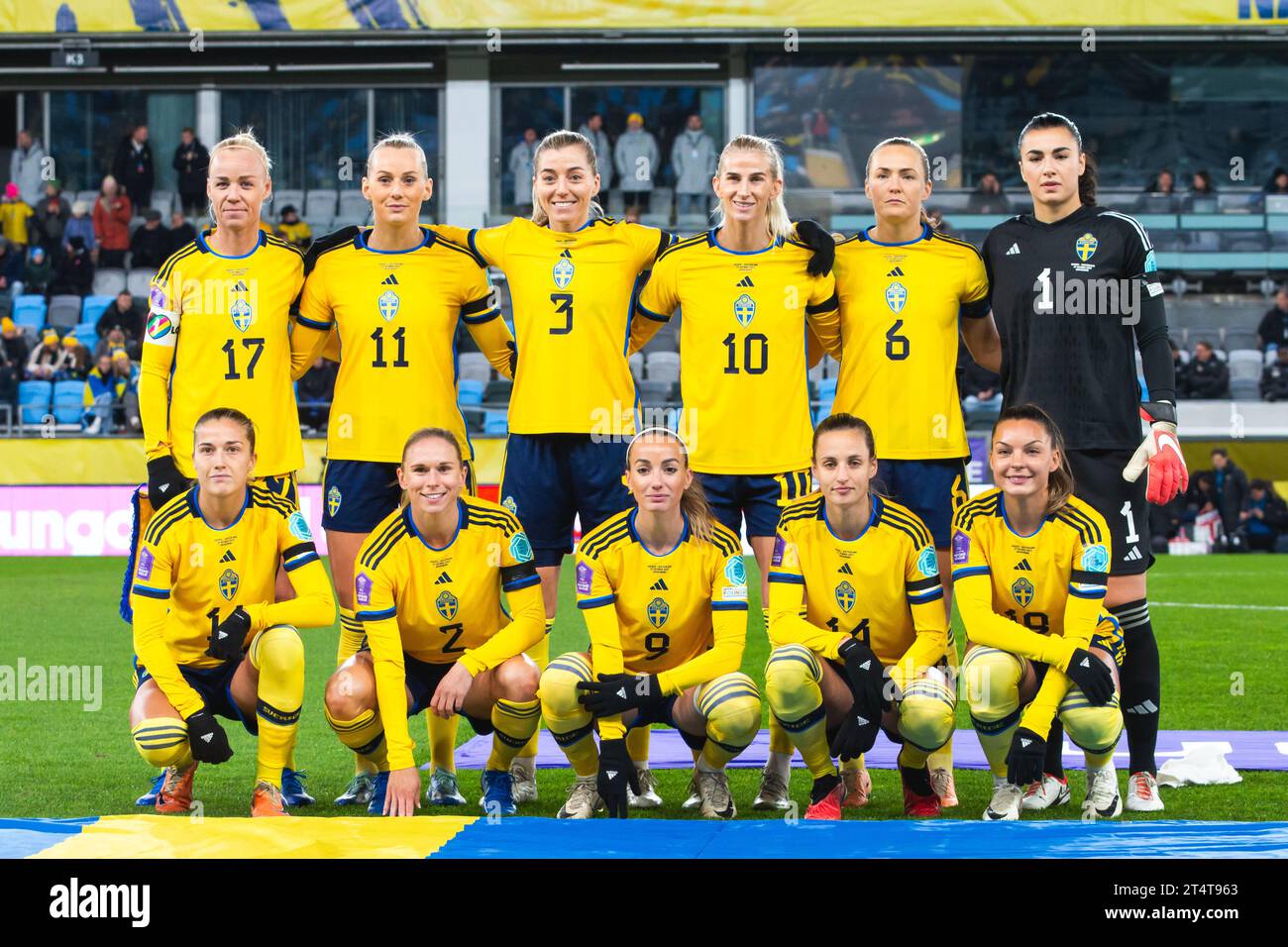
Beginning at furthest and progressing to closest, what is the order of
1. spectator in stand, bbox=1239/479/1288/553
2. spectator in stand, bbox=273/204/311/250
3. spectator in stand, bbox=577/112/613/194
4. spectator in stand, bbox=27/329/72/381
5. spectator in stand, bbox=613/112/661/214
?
1. spectator in stand, bbox=577/112/613/194
2. spectator in stand, bbox=613/112/661/214
3. spectator in stand, bbox=273/204/311/250
4. spectator in stand, bbox=27/329/72/381
5. spectator in stand, bbox=1239/479/1288/553

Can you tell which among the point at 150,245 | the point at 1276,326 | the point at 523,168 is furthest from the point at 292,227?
the point at 1276,326

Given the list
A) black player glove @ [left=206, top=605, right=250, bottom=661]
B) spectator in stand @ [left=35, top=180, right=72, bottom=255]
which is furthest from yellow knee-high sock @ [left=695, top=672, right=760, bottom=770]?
spectator in stand @ [left=35, top=180, right=72, bottom=255]

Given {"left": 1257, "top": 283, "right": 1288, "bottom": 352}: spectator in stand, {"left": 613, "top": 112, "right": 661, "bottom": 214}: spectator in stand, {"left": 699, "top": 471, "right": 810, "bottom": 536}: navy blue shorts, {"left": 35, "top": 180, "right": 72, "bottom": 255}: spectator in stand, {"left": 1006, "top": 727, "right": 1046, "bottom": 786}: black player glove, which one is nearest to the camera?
{"left": 1006, "top": 727, "right": 1046, "bottom": 786}: black player glove

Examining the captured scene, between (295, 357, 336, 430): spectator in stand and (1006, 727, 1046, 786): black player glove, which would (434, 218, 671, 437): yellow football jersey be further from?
(295, 357, 336, 430): spectator in stand

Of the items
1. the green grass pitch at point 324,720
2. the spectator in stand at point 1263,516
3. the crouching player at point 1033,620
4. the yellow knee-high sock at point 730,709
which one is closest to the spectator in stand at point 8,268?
the green grass pitch at point 324,720

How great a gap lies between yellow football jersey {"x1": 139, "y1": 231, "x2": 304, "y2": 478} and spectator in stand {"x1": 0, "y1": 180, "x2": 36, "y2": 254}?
16295 mm

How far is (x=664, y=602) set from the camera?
15.7ft

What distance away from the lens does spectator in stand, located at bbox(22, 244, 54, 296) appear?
19516 millimetres

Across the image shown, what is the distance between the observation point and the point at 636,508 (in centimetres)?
486

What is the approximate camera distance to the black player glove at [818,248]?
5016 mm

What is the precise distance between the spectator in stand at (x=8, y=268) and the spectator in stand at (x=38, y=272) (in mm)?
242

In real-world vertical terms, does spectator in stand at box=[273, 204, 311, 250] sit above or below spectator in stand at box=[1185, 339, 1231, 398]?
above
